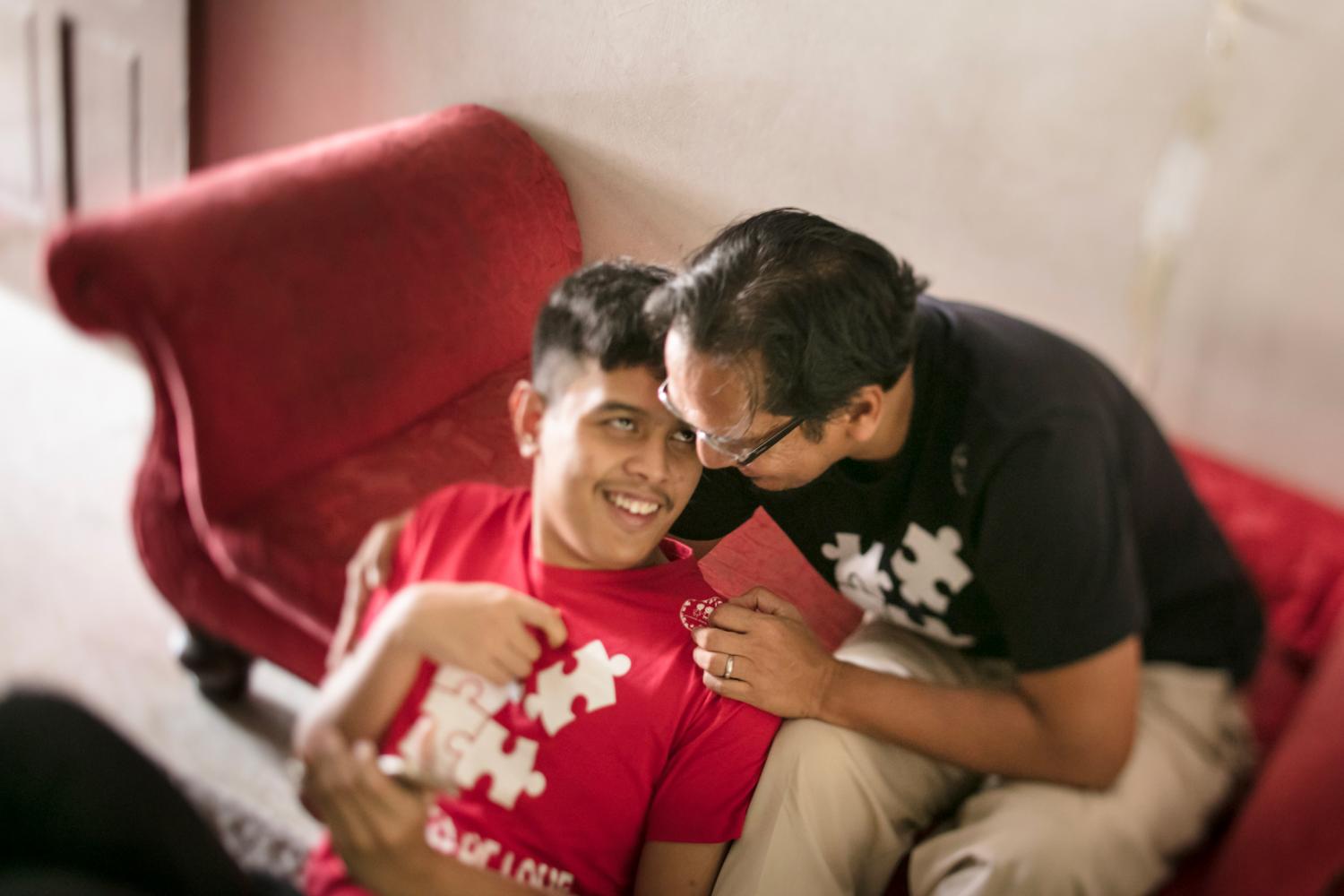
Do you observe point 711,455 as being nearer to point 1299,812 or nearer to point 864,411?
point 864,411

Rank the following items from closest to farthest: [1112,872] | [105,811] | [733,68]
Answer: [105,811], [733,68], [1112,872]

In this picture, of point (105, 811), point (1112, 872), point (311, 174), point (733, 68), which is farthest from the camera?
point (1112, 872)

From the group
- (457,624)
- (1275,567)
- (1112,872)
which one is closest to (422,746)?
(457,624)

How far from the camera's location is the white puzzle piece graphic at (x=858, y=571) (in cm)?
71

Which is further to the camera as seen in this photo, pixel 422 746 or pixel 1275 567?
pixel 1275 567

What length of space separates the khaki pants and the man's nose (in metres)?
0.16

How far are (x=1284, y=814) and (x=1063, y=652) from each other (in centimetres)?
21

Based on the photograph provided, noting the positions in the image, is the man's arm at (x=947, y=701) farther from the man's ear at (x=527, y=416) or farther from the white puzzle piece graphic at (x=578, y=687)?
the man's ear at (x=527, y=416)

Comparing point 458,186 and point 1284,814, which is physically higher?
point 458,186

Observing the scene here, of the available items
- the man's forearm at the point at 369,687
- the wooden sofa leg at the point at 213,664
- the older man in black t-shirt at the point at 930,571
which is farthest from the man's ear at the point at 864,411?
the wooden sofa leg at the point at 213,664

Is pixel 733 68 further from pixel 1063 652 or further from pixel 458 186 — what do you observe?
pixel 1063 652

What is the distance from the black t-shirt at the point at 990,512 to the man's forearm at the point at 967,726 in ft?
0.16

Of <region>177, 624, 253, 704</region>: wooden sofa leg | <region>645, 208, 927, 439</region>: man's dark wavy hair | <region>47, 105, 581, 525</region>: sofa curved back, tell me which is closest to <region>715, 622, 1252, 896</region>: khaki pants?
<region>645, 208, 927, 439</region>: man's dark wavy hair

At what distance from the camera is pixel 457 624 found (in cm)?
66
